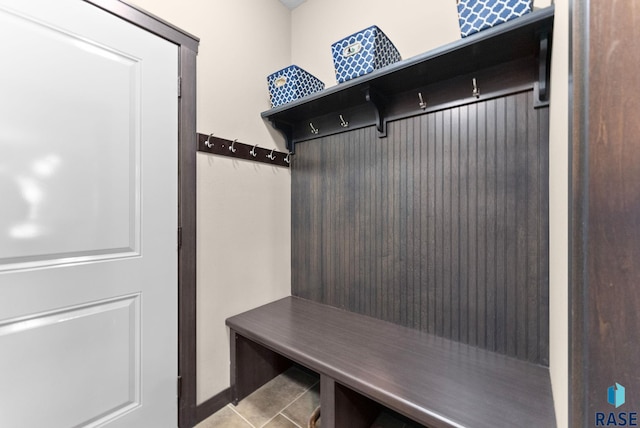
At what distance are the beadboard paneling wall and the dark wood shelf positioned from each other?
0.06 metres

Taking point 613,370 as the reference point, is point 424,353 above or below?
below

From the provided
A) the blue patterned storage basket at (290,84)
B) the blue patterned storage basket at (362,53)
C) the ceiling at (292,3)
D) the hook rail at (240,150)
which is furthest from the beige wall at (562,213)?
the ceiling at (292,3)

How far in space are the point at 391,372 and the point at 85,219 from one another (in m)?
1.49

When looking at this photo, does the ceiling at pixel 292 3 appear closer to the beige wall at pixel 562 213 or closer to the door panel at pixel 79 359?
the beige wall at pixel 562 213

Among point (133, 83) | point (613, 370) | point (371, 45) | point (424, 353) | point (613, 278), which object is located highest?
point (371, 45)

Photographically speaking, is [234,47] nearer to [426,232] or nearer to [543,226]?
[426,232]

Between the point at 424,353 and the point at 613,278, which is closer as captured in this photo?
the point at 613,278

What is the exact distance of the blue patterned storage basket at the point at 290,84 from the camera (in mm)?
1771

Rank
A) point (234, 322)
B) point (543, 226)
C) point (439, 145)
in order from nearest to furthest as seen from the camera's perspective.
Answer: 1. point (543, 226)
2. point (439, 145)
3. point (234, 322)

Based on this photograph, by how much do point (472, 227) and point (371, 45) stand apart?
1.07 meters

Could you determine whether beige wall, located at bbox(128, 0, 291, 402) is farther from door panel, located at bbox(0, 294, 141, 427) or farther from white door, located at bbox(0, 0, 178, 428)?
door panel, located at bbox(0, 294, 141, 427)

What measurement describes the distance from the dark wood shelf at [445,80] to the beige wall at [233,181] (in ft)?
0.89

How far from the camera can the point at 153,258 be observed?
1370mm

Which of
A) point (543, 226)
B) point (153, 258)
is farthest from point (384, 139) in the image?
point (153, 258)
